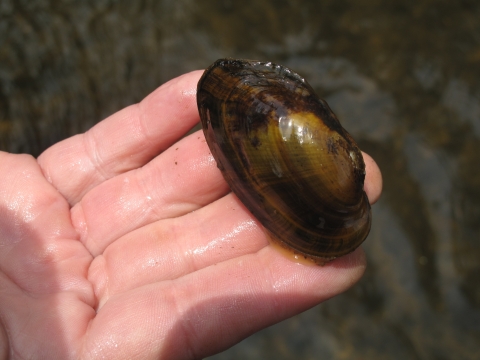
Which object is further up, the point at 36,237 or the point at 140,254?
Result: the point at 36,237

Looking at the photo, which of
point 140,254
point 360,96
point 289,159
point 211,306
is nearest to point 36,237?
point 140,254

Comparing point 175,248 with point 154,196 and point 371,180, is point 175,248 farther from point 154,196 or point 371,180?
point 371,180

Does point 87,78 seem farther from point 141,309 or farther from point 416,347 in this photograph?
point 416,347

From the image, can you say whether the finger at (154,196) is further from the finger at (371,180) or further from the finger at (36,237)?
the finger at (371,180)

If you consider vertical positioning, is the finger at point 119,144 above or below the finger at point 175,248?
above

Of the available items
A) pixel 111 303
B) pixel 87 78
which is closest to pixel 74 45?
pixel 87 78

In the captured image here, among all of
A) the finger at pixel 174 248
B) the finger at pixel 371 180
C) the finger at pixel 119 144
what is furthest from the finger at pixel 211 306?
the finger at pixel 119 144

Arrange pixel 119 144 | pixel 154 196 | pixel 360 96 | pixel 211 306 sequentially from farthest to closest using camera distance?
pixel 360 96 < pixel 119 144 < pixel 154 196 < pixel 211 306

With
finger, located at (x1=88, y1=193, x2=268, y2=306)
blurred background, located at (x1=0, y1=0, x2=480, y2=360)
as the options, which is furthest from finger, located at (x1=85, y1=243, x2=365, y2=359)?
blurred background, located at (x1=0, y1=0, x2=480, y2=360)
